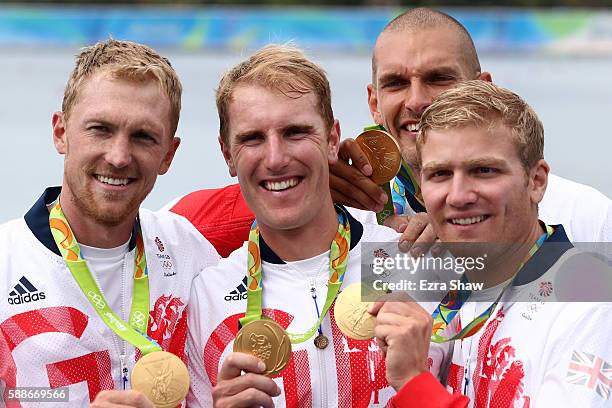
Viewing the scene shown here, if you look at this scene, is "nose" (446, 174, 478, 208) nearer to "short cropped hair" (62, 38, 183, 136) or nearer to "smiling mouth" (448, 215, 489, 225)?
"smiling mouth" (448, 215, 489, 225)

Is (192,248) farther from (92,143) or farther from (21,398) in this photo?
(21,398)

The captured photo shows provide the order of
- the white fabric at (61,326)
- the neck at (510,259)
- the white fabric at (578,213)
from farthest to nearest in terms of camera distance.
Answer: the white fabric at (578,213), the white fabric at (61,326), the neck at (510,259)

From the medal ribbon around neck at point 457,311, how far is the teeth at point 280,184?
0.62m

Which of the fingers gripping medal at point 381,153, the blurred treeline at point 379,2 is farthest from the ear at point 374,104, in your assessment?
the blurred treeline at point 379,2

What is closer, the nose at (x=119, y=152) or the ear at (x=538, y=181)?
the ear at (x=538, y=181)

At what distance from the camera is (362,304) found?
121 inches

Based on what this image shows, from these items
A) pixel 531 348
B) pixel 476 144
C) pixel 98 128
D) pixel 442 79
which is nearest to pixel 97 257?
pixel 98 128

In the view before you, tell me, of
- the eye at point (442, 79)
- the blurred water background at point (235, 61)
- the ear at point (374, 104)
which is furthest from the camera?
the blurred water background at point (235, 61)

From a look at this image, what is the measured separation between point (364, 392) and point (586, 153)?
1091cm

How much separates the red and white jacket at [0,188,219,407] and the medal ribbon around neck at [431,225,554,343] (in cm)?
87

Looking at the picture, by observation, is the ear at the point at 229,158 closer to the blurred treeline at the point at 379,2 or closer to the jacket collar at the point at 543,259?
the jacket collar at the point at 543,259

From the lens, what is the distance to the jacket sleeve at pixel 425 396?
2754 millimetres

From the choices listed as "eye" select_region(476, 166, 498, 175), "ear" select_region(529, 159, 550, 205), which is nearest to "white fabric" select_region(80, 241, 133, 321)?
"eye" select_region(476, 166, 498, 175)

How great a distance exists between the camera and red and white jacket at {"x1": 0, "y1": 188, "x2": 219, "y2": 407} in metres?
3.17
